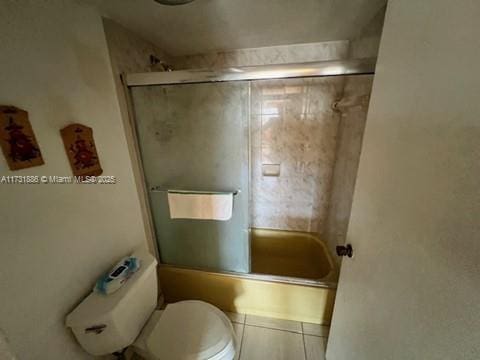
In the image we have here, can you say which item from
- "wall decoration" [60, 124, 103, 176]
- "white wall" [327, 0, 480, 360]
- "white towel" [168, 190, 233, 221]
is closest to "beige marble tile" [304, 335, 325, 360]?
"white wall" [327, 0, 480, 360]

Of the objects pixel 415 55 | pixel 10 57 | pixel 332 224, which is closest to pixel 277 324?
pixel 332 224

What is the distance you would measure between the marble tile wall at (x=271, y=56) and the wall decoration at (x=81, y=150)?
1.17 metres

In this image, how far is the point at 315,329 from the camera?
1.32 meters

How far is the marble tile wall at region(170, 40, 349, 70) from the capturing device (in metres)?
1.47

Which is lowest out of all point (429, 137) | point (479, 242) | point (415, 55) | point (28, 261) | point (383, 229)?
point (28, 261)

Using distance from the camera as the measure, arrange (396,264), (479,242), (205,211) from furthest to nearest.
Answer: (205,211) < (396,264) < (479,242)

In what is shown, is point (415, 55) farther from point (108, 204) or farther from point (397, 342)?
point (108, 204)

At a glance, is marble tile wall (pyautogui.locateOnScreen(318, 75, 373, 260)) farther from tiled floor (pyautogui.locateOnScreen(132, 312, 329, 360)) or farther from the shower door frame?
tiled floor (pyautogui.locateOnScreen(132, 312, 329, 360))

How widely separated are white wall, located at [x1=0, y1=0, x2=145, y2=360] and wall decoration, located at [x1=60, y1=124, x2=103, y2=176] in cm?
3

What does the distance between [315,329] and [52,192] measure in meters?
1.76

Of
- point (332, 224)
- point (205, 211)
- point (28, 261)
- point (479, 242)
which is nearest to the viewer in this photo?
point (479, 242)

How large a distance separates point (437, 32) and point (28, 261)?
1395 millimetres

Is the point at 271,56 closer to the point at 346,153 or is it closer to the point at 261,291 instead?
the point at 346,153

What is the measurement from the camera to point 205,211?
1.27 metres
